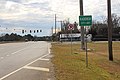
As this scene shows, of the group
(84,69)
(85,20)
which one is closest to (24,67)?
(84,69)

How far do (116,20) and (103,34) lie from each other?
9.44 metres

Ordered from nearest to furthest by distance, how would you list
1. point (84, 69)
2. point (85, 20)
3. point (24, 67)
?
point (84, 69)
point (85, 20)
point (24, 67)

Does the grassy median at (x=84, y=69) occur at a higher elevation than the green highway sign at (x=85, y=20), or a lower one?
lower

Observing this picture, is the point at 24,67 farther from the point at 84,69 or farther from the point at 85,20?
the point at 85,20

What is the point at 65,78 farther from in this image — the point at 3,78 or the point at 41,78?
the point at 3,78

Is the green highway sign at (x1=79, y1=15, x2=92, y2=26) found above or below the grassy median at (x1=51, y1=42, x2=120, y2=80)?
above

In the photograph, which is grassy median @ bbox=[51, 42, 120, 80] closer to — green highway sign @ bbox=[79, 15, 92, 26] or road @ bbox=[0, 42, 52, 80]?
road @ bbox=[0, 42, 52, 80]

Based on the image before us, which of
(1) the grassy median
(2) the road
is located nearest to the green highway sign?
(1) the grassy median

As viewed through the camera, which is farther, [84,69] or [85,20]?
[85,20]

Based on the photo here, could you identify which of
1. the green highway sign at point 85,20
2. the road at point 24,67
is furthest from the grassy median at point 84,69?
the green highway sign at point 85,20

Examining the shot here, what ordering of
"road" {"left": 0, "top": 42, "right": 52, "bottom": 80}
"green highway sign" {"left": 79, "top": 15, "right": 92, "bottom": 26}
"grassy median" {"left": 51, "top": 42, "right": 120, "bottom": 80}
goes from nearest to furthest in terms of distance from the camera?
"grassy median" {"left": 51, "top": 42, "right": 120, "bottom": 80} → "road" {"left": 0, "top": 42, "right": 52, "bottom": 80} → "green highway sign" {"left": 79, "top": 15, "right": 92, "bottom": 26}

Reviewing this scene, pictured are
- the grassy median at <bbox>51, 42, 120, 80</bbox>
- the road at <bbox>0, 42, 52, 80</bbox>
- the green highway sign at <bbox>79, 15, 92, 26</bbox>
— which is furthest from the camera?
the green highway sign at <bbox>79, 15, 92, 26</bbox>

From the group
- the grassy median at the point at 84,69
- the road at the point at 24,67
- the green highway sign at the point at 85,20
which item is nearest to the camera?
the grassy median at the point at 84,69

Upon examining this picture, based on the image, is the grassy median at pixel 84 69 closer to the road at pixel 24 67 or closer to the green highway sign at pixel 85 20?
the road at pixel 24 67
